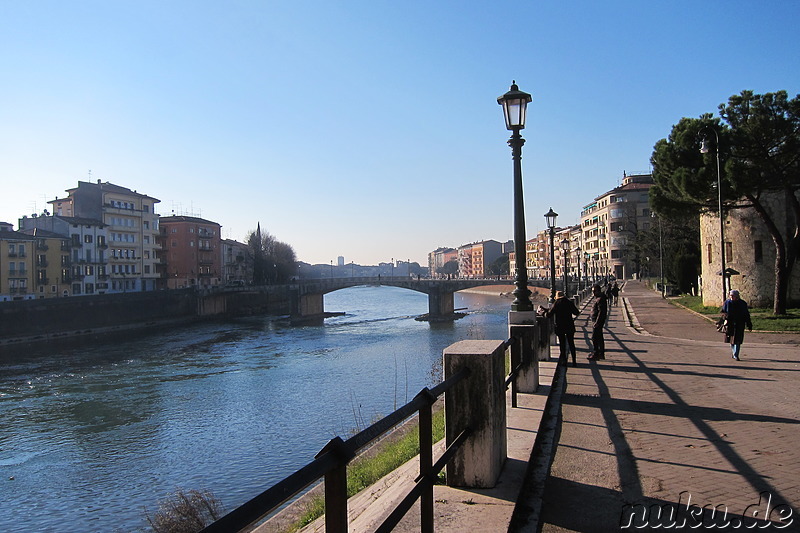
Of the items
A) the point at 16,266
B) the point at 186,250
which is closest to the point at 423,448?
the point at 16,266

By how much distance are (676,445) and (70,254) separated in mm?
61891

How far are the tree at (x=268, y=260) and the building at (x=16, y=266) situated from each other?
37.9 m

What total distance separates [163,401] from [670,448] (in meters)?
19.0

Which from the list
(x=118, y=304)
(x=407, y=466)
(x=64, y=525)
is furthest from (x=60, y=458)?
(x=118, y=304)

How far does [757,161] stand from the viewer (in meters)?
22.3

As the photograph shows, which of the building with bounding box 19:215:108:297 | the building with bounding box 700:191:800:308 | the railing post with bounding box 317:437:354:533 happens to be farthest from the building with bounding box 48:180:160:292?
the railing post with bounding box 317:437:354:533

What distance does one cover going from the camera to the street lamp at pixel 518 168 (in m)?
9.05

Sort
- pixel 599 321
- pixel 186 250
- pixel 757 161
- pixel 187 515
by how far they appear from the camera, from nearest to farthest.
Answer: pixel 187 515
pixel 599 321
pixel 757 161
pixel 186 250

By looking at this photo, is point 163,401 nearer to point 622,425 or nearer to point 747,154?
point 622,425

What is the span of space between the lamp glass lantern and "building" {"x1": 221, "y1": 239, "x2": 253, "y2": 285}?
8714 centimetres

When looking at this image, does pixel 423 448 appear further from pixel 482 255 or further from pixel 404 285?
pixel 482 255

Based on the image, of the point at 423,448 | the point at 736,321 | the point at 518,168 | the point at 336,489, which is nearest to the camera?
the point at 336,489

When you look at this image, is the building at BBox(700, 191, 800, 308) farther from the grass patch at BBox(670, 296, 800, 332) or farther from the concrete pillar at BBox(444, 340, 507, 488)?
the concrete pillar at BBox(444, 340, 507, 488)

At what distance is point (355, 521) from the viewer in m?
4.88
